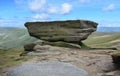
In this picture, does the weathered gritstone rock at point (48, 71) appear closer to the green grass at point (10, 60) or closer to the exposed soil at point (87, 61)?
the exposed soil at point (87, 61)

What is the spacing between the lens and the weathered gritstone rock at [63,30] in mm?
Result: 54544

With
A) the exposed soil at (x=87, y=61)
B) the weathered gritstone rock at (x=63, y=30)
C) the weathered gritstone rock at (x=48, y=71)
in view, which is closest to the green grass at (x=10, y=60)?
the exposed soil at (x=87, y=61)

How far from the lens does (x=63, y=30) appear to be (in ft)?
183

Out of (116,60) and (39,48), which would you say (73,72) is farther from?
(39,48)

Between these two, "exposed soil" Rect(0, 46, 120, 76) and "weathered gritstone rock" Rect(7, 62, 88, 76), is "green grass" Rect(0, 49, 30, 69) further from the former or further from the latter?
"weathered gritstone rock" Rect(7, 62, 88, 76)

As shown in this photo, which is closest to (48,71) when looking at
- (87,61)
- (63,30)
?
(87,61)

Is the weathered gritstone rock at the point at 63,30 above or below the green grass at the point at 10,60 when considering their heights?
above

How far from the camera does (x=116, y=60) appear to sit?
28.8m

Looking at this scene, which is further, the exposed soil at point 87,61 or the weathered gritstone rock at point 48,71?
the exposed soil at point 87,61

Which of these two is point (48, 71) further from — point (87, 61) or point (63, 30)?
point (63, 30)

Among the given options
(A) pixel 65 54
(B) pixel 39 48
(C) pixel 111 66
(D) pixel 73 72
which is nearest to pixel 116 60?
(C) pixel 111 66

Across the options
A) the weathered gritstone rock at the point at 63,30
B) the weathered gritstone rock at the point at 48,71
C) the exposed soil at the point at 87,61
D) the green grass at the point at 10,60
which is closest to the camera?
the weathered gritstone rock at the point at 48,71

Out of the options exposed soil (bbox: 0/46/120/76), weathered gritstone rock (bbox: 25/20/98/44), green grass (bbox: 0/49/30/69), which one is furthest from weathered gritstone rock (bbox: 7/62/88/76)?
weathered gritstone rock (bbox: 25/20/98/44)

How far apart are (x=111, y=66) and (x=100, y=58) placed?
20.4ft
